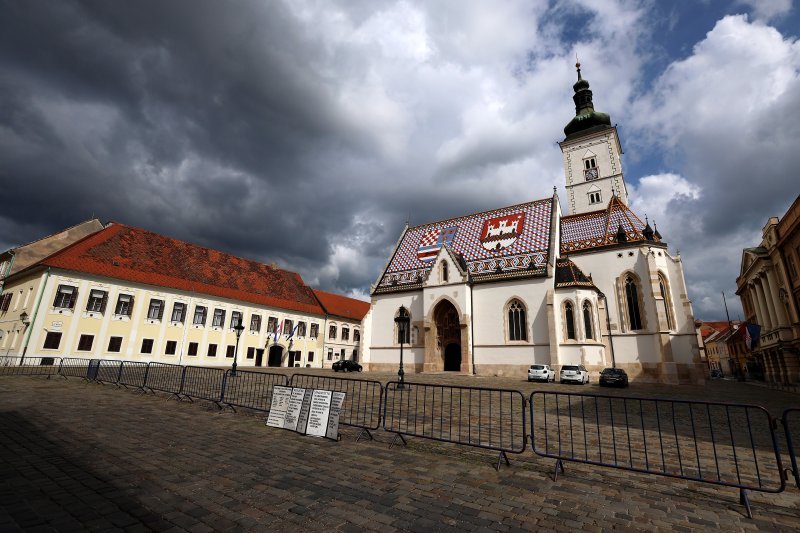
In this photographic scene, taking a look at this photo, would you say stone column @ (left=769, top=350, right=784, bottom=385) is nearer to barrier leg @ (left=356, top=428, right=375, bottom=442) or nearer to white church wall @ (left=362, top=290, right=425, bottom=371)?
white church wall @ (left=362, top=290, right=425, bottom=371)

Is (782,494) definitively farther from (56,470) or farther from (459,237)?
(459,237)

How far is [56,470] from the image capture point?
5027 mm

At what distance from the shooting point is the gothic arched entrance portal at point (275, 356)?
4028cm

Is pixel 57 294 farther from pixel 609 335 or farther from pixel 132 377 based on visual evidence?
pixel 609 335

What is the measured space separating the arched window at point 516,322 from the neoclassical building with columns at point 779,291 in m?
18.0

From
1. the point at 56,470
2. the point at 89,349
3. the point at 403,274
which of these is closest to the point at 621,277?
the point at 403,274

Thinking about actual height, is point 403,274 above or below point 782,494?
above

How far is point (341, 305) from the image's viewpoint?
172 ft

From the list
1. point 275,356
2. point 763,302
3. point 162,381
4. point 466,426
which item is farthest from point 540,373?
point 275,356

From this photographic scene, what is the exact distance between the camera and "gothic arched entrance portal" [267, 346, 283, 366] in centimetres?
4028

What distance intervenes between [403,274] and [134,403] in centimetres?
2718

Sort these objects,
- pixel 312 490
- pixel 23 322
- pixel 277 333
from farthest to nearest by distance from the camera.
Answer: pixel 277 333 → pixel 23 322 → pixel 312 490

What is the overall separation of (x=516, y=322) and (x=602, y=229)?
473 inches

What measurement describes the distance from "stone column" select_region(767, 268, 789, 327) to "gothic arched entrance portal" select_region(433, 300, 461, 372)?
2512 centimetres
